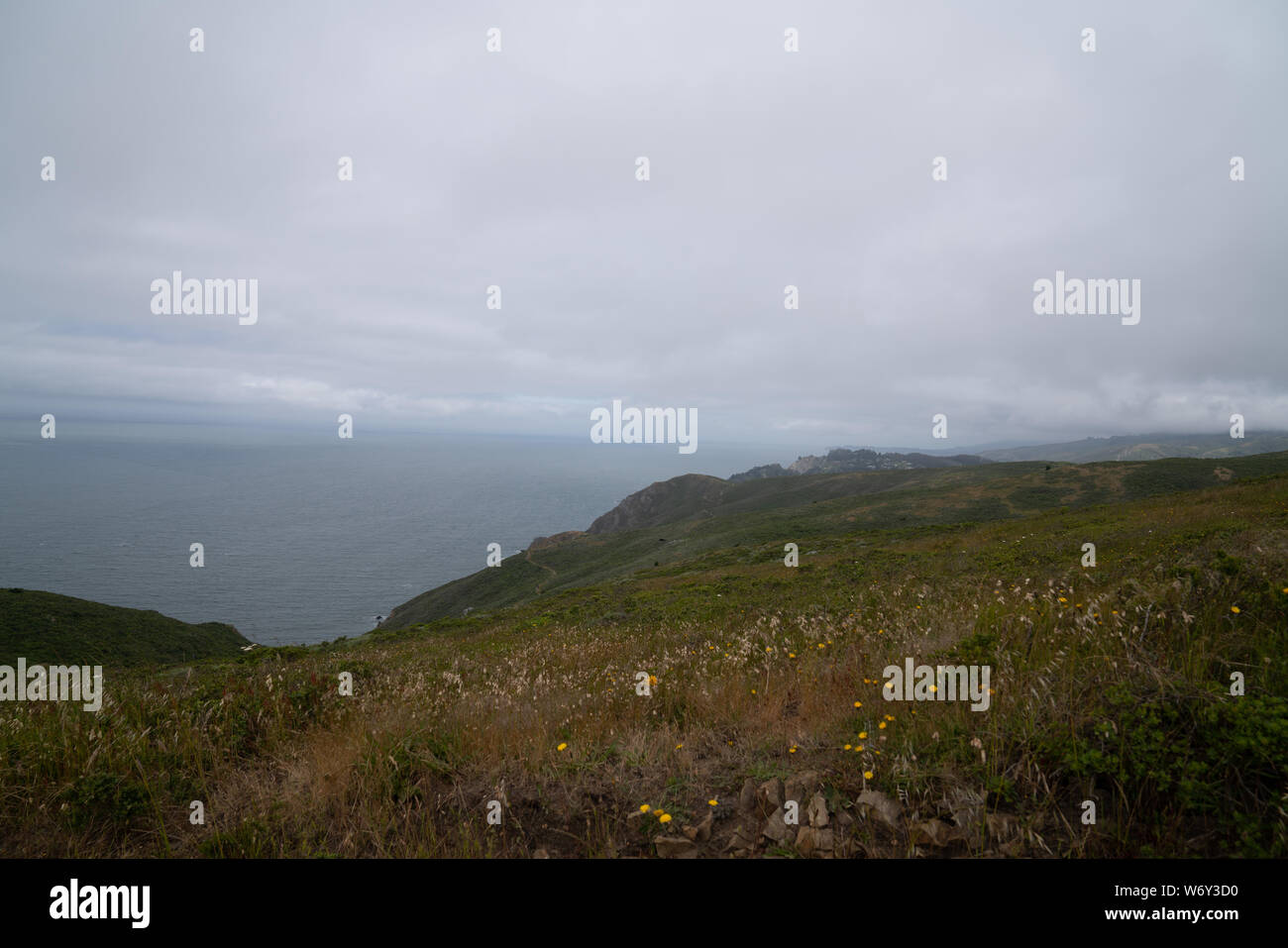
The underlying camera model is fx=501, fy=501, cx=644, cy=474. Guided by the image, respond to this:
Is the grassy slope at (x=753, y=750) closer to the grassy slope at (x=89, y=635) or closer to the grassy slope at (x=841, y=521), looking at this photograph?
the grassy slope at (x=841, y=521)

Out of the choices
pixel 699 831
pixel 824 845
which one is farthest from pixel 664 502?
pixel 824 845

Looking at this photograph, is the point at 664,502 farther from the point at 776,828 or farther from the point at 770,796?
the point at 776,828

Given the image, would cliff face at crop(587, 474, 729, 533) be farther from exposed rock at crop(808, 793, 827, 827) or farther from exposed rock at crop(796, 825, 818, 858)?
exposed rock at crop(796, 825, 818, 858)

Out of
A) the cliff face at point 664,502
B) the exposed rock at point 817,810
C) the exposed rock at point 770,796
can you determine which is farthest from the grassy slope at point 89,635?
the cliff face at point 664,502

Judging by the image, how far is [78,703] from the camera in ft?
19.6

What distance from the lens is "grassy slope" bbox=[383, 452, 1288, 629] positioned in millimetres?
57281

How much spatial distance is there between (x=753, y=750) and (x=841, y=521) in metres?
62.6

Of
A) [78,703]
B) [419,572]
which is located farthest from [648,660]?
[419,572]

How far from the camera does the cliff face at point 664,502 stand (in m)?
140

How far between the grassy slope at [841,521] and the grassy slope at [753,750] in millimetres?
36317

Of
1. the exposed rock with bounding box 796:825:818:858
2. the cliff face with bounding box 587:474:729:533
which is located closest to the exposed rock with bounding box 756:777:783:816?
the exposed rock with bounding box 796:825:818:858

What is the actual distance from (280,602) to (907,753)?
153m

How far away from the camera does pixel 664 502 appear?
150 metres
